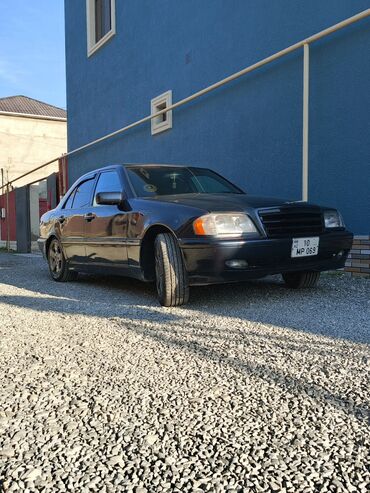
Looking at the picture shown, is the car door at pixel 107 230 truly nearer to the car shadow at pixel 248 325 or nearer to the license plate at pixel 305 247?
the car shadow at pixel 248 325

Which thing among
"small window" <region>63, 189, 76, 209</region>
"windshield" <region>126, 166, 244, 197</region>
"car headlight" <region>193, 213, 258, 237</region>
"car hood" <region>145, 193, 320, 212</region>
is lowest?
"car headlight" <region>193, 213, 258, 237</region>

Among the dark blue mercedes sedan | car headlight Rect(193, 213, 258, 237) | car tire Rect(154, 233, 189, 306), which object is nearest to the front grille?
the dark blue mercedes sedan

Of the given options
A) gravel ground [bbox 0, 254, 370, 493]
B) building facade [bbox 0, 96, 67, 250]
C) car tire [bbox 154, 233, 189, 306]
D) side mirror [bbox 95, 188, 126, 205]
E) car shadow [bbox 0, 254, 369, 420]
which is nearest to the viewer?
gravel ground [bbox 0, 254, 370, 493]

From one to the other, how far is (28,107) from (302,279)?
30.4 meters

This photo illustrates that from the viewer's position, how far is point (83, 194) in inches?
240

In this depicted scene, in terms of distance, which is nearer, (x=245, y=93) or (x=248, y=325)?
(x=248, y=325)

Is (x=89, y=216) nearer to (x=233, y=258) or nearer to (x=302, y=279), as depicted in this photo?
(x=233, y=258)

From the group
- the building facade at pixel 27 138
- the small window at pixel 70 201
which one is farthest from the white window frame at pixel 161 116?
the building facade at pixel 27 138

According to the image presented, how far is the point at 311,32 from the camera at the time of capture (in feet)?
21.7

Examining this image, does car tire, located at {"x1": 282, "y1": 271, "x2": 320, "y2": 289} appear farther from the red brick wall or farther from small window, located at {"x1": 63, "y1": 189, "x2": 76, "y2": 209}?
the red brick wall

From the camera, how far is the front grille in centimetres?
420

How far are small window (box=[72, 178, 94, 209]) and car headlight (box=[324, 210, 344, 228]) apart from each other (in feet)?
9.09

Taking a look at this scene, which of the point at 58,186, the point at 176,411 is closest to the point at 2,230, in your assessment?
the point at 58,186

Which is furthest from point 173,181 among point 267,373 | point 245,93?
Answer: point 245,93
